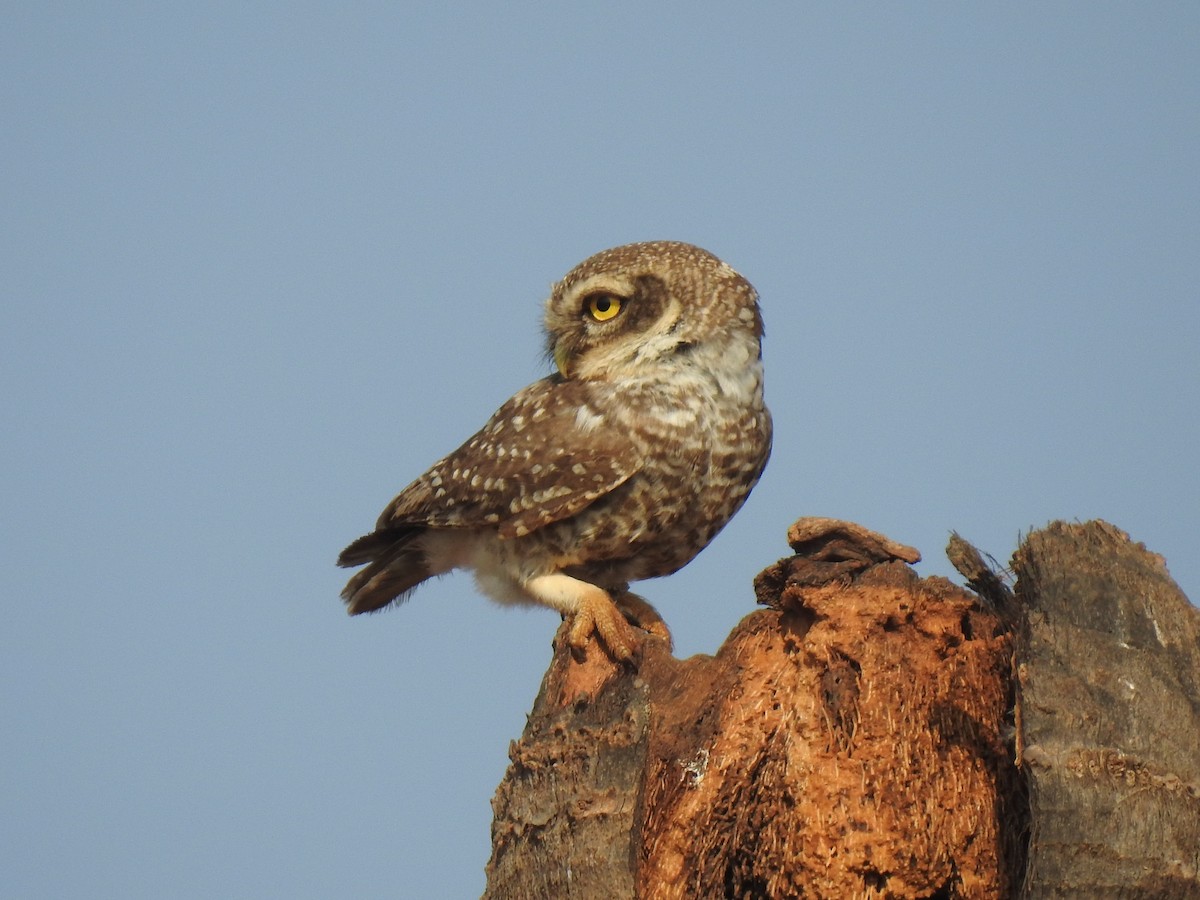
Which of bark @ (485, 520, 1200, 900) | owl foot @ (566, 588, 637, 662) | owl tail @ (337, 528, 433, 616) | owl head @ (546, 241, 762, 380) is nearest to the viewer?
bark @ (485, 520, 1200, 900)

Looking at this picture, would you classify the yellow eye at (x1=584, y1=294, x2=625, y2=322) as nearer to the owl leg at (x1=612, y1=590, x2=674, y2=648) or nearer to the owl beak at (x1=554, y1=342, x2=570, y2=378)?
the owl beak at (x1=554, y1=342, x2=570, y2=378)

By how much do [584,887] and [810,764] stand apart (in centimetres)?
60

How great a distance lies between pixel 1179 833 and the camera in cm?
260

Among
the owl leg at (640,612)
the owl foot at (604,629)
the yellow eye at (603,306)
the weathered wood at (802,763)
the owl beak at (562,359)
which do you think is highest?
the yellow eye at (603,306)

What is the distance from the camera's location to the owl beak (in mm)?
4633

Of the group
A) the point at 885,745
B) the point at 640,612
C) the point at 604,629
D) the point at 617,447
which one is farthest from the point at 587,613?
the point at 885,745

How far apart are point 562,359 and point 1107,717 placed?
7.95 feet

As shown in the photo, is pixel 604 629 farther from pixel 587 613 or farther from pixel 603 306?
pixel 603 306

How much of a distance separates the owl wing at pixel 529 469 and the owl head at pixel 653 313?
6.5 inches

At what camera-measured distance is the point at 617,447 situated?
4.17 meters

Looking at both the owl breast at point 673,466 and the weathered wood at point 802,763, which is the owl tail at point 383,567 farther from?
the weathered wood at point 802,763

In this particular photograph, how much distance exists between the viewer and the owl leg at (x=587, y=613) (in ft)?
11.8

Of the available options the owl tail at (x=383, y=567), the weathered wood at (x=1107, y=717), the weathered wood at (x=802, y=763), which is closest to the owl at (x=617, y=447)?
the owl tail at (x=383, y=567)

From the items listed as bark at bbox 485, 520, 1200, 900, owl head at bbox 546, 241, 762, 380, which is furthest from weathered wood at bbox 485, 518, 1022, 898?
owl head at bbox 546, 241, 762, 380
